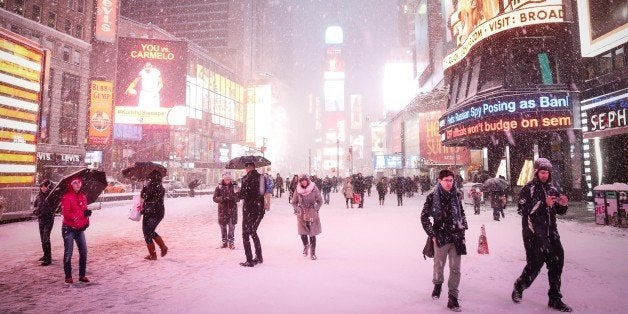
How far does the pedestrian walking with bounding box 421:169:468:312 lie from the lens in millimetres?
4796

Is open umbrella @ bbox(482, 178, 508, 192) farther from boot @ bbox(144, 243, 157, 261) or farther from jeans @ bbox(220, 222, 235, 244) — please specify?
boot @ bbox(144, 243, 157, 261)

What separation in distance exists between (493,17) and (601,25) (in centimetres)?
582

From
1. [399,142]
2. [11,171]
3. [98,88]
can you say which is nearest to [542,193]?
[11,171]

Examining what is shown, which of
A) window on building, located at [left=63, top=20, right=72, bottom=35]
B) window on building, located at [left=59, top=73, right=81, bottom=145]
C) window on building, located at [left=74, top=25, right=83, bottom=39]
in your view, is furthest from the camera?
window on building, located at [left=74, top=25, right=83, bottom=39]

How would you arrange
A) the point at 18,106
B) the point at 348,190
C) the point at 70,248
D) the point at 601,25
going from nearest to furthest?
1. the point at 70,248
2. the point at 18,106
3. the point at 601,25
4. the point at 348,190

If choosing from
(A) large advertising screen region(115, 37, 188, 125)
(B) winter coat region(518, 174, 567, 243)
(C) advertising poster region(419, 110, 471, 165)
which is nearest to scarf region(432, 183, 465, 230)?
(B) winter coat region(518, 174, 567, 243)

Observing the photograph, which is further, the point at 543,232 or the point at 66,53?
the point at 66,53

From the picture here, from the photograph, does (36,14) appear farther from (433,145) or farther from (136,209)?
(433,145)

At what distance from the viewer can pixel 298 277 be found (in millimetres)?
6492

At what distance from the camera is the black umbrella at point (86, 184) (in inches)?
250

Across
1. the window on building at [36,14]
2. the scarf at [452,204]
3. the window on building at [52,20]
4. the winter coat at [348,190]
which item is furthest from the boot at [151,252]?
the window on building at [52,20]

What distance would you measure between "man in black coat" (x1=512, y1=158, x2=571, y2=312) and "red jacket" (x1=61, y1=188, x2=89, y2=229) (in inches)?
252

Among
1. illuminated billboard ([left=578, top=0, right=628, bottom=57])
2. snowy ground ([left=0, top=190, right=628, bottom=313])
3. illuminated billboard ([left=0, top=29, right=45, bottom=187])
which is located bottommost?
snowy ground ([left=0, top=190, right=628, bottom=313])

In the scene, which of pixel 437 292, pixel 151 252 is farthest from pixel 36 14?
pixel 437 292
